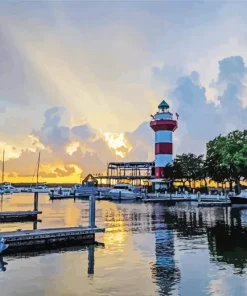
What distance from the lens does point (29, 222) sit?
41.7 m

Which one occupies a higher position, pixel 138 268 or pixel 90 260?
pixel 90 260

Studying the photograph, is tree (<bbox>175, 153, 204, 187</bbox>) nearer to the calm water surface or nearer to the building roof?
the building roof

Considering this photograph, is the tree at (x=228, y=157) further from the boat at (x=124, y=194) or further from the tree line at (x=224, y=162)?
the boat at (x=124, y=194)

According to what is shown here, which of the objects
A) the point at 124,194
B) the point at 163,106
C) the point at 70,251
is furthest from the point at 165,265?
the point at 163,106

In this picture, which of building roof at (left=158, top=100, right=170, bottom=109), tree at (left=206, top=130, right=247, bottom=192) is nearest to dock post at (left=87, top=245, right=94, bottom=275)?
tree at (left=206, top=130, right=247, bottom=192)

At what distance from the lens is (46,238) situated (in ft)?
82.2

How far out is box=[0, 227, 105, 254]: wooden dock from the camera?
2383 centimetres

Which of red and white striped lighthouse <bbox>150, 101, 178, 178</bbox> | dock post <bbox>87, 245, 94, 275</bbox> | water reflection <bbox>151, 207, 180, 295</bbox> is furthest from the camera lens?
red and white striped lighthouse <bbox>150, 101, 178, 178</bbox>

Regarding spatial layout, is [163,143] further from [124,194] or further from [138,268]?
[138,268]

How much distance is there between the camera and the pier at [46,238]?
2383cm

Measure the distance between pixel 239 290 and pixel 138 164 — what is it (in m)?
103

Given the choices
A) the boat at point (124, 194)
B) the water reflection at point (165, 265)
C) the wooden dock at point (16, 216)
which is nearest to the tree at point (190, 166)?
the boat at point (124, 194)

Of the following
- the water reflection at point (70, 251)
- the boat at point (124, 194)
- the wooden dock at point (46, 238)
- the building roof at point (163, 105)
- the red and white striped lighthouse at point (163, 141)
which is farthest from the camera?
the building roof at point (163, 105)

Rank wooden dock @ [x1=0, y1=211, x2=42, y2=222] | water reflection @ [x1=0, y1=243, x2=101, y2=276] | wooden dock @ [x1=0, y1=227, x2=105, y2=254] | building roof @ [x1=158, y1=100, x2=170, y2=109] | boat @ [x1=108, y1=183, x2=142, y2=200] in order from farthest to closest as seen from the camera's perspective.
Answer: building roof @ [x1=158, y1=100, x2=170, y2=109]
boat @ [x1=108, y1=183, x2=142, y2=200]
wooden dock @ [x1=0, y1=211, x2=42, y2=222]
wooden dock @ [x1=0, y1=227, x2=105, y2=254]
water reflection @ [x1=0, y1=243, x2=101, y2=276]
